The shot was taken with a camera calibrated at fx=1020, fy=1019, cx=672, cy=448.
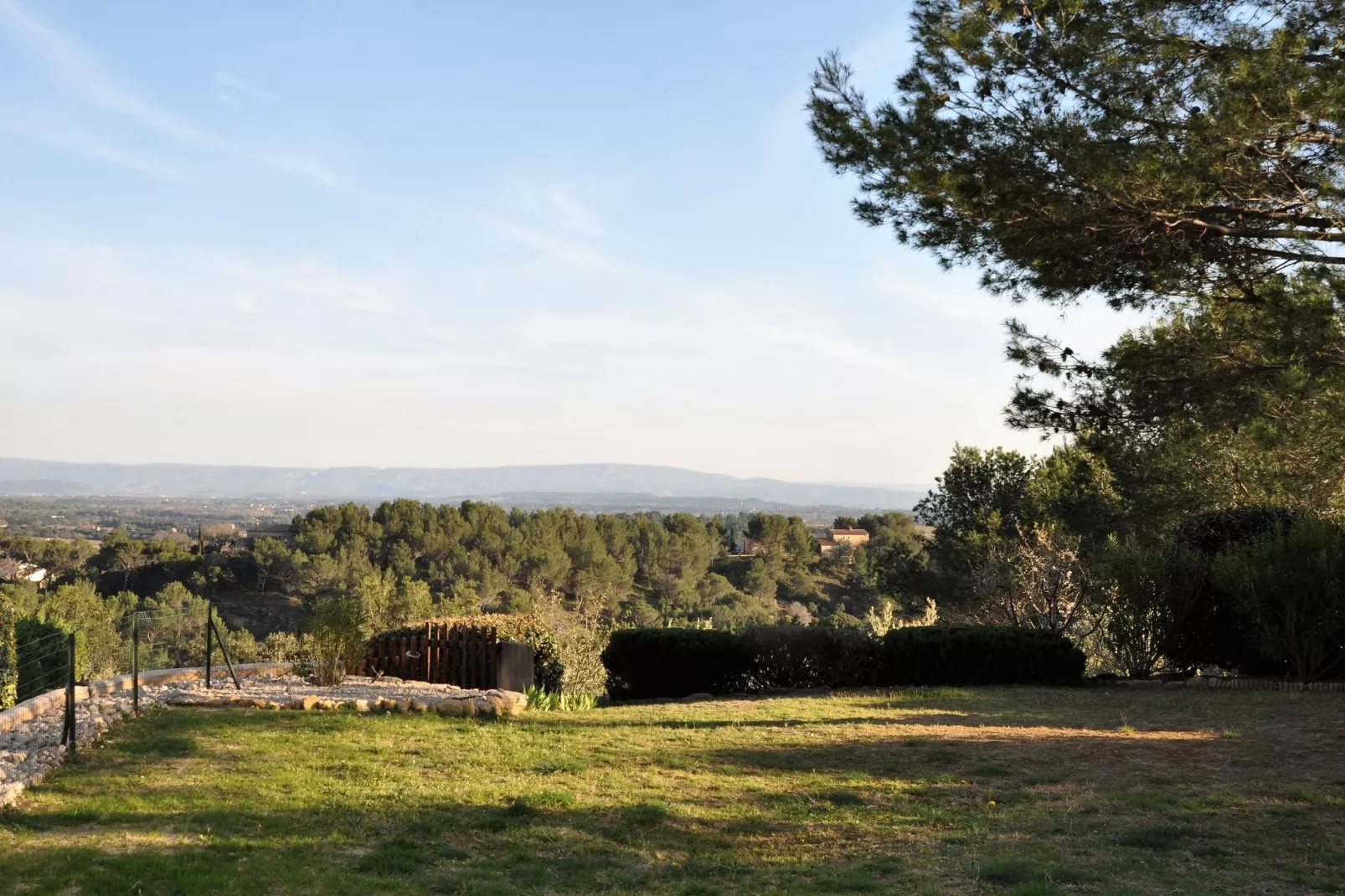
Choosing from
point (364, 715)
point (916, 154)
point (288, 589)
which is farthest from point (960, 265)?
point (288, 589)

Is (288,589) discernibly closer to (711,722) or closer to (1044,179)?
(711,722)

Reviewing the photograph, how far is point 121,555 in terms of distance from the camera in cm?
4644

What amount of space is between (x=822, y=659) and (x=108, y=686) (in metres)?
8.08

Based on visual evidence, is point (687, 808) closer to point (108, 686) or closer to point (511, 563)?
point (108, 686)

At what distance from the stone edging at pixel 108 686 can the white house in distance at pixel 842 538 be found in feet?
142

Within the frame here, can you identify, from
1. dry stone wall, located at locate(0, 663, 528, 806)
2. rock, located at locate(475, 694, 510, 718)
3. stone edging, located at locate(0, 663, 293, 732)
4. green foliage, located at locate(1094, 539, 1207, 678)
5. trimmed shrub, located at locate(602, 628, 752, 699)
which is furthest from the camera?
trimmed shrub, located at locate(602, 628, 752, 699)

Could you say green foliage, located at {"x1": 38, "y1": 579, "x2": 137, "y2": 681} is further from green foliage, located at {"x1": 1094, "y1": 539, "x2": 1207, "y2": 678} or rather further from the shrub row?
green foliage, located at {"x1": 1094, "y1": 539, "x2": 1207, "y2": 678}

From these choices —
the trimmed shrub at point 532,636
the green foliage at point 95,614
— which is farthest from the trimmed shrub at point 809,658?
the green foliage at point 95,614

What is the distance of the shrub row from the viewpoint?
12.7 m

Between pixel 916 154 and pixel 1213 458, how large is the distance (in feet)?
40.6

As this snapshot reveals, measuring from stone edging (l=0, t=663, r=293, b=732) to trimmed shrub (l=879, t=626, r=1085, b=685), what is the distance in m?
7.70

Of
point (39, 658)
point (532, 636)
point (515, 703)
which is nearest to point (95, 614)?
point (39, 658)

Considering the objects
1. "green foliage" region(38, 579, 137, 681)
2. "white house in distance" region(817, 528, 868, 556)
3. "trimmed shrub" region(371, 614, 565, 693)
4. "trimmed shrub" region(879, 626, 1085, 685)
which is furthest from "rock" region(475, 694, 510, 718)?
"white house in distance" region(817, 528, 868, 556)

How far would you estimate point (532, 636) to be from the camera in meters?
12.6
